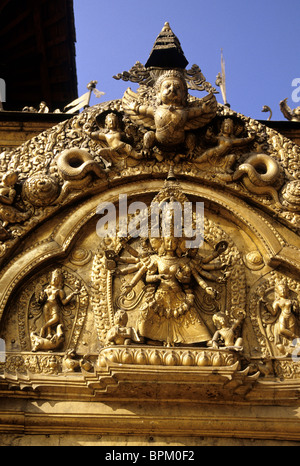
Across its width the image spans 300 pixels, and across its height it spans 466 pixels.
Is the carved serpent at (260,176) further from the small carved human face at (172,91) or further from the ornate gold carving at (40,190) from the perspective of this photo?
the ornate gold carving at (40,190)

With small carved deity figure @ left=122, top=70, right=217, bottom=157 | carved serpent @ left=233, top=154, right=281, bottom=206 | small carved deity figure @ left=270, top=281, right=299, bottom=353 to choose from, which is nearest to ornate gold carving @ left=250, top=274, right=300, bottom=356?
small carved deity figure @ left=270, top=281, right=299, bottom=353

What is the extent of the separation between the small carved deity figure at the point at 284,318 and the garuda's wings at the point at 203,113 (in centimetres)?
234

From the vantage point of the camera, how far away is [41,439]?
23.6 feet

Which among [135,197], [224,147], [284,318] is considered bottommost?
[284,318]

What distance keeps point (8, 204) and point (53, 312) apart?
4.82ft

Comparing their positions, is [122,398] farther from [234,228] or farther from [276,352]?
[234,228]

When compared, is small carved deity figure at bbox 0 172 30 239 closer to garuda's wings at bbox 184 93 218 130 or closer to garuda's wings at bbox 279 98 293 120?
garuda's wings at bbox 184 93 218 130

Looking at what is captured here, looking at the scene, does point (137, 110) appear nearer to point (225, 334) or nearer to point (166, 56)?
point (166, 56)

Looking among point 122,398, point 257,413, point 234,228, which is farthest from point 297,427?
point 234,228

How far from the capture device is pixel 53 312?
25.8ft

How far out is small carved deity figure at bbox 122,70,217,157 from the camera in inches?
338

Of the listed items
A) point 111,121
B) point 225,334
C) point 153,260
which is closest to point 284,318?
point 225,334

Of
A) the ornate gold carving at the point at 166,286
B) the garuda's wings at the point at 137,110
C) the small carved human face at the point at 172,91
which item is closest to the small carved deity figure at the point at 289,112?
the small carved human face at the point at 172,91

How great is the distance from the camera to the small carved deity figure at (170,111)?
8.59m
